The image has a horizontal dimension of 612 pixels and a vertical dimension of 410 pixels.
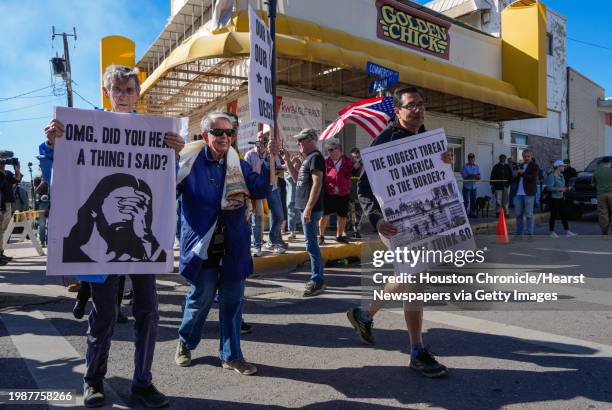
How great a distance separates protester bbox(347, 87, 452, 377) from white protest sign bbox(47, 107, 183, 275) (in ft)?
4.58

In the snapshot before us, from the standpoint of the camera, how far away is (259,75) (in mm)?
4586

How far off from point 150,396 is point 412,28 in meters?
15.0

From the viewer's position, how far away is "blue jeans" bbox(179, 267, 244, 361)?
3.25 m

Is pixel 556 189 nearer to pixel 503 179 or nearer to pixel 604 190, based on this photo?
pixel 604 190

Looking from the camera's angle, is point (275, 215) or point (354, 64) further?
point (354, 64)

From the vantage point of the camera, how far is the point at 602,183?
34.0 ft

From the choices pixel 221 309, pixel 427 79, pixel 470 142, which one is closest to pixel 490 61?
pixel 470 142

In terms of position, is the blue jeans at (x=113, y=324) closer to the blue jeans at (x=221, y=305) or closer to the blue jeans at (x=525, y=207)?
the blue jeans at (x=221, y=305)

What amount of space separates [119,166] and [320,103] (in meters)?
10.6

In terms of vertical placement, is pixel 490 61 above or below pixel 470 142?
above

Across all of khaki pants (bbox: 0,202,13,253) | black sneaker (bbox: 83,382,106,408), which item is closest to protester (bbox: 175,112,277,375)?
black sneaker (bbox: 83,382,106,408)

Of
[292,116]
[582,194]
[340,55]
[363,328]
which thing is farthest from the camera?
[582,194]

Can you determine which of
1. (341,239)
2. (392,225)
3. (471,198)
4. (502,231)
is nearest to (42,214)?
(341,239)

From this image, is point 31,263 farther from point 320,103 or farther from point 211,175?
point 320,103
